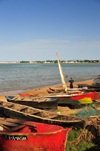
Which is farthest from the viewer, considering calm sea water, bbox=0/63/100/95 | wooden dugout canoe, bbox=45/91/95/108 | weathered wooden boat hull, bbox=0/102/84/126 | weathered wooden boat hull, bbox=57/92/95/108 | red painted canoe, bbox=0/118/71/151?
calm sea water, bbox=0/63/100/95

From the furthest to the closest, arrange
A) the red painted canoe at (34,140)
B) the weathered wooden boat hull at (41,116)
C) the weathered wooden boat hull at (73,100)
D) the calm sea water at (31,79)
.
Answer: the calm sea water at (31,79)
the weathered wooden boat hull at (73,100)
the weathered wooden boat hull at (41,116)
the red painted canoe at (34,140)

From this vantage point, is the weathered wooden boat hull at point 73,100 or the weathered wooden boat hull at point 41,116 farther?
the weathered wooden boat hull at point 73,100

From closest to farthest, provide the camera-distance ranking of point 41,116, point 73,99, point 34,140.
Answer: point 34,140 → point 41,116 → point 73,99

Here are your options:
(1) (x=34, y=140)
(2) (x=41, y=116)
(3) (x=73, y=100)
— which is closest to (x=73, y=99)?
(3) (x=73, y=100)

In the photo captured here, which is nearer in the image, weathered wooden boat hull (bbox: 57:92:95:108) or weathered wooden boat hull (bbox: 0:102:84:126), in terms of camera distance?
Answer: weathered wooden boat hull (bbox: 0:102:84:126)

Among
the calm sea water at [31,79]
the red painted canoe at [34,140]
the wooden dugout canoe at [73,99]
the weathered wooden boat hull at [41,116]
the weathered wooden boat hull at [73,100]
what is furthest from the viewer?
the calm sea water at [31,79]

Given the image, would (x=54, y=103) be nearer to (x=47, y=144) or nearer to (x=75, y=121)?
(x=75, y=121)

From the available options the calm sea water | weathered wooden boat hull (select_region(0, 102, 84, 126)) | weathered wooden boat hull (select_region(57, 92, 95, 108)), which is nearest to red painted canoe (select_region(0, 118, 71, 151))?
weathered wooden boat hull (select_region(0, 102, 84, 126))

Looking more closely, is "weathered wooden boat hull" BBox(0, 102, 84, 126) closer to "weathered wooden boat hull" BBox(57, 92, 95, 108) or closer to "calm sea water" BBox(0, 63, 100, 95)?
"weathered wooden boat hull" BBox(57, 92, 95, 108)

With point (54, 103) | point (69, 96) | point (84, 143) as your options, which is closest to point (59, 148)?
point (84, 143)

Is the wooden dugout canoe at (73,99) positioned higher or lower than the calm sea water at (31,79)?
higher

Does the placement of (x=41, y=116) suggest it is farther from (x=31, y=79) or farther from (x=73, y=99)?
(x=31, y=79)

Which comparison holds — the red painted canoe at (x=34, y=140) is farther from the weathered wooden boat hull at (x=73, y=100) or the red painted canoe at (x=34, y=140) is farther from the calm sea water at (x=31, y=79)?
the calm sea water at (x=31, y=79)

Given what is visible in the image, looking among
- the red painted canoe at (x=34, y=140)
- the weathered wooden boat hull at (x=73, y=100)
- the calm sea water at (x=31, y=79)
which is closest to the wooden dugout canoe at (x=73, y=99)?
the weathered wooden boat hull at (x=73, y=100)
